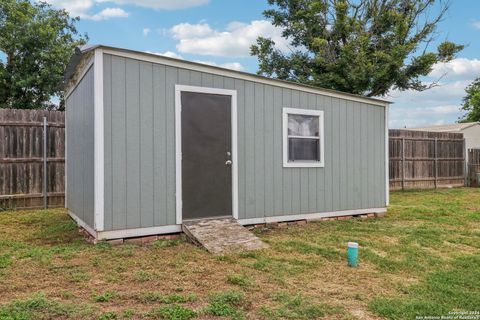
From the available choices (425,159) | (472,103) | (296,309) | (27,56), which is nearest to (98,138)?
(296,309)

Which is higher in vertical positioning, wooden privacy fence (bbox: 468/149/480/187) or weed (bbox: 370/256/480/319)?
wooden privacy fence (bbox: 468/149/480/187)

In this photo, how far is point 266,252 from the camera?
484 centimetres

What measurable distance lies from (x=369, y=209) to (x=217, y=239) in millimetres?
3907

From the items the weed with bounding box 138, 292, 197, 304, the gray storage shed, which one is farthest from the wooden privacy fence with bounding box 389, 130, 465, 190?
the weed with bounding box 138, 292, 197, 304

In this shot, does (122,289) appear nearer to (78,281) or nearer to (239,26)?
(78,281)

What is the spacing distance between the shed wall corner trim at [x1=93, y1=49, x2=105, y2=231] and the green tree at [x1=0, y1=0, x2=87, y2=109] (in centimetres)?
→ 928

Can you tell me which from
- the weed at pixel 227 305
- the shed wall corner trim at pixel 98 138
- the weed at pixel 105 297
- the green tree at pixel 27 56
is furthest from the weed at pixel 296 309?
the green tree at pixel 27 56

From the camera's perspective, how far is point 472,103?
30.5 m

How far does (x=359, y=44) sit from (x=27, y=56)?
38.4ft

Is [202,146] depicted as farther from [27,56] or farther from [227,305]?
[27,56]

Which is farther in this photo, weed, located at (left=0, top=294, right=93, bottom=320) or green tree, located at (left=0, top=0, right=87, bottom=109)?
green tree, located at (left=0, top=0, right=87, bottom=109)

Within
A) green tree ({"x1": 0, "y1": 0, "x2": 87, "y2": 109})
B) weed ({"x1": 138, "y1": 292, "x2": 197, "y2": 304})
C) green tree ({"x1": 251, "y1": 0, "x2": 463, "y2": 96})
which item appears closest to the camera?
weed ({"x1": 138, "y1": 292, "x2": 197, "y2": 304})

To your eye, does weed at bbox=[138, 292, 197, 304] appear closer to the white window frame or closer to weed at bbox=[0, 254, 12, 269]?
weed at bbox=[0, 254, 12, 269]

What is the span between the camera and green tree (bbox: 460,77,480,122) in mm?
29984
